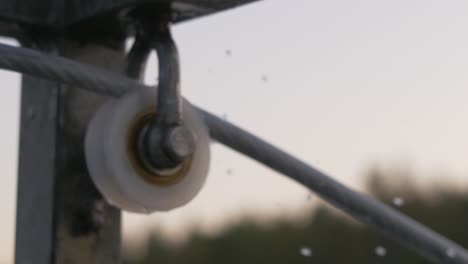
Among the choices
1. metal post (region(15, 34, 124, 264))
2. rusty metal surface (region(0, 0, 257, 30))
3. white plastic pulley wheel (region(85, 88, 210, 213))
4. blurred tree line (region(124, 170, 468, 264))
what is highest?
rusty metal surface (region(0, 0, 257, 30))

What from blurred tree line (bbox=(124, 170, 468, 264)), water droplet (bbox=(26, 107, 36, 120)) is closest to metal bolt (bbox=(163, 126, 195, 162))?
water droplet (bbox=(26, 107, 36, 120))

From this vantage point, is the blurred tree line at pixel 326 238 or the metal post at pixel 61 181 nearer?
the metal post at pixel 61 181

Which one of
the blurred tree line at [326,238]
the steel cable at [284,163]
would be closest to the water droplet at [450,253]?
the steel cable at [284,163]

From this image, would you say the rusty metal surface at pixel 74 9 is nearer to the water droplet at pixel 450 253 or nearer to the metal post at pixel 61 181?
the metal post at pixel 61 181

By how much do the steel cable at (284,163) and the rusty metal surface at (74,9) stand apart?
0.22 ft

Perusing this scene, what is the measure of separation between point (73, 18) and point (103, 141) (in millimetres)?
109

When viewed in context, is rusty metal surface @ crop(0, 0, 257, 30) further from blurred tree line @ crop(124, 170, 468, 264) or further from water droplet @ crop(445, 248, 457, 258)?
blurred tree line @ crop(124, 170, 468, 264)

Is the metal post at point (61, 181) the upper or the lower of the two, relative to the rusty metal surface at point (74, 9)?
lower

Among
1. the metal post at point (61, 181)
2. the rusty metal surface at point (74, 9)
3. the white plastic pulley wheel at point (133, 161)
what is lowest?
the metal post at point (61, 181)

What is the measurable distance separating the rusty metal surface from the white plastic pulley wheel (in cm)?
6

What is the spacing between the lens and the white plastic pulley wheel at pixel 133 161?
1.62ft

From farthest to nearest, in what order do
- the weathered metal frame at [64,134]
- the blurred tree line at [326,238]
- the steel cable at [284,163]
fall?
the blurred tree line at [326,238] < the weathered metal frame at [64,134] < the steel cable at [284,163]

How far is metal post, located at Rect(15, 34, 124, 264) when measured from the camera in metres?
0.55

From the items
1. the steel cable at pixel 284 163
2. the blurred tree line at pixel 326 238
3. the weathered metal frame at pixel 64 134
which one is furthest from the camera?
the blurred tree line at pixel 326 238
